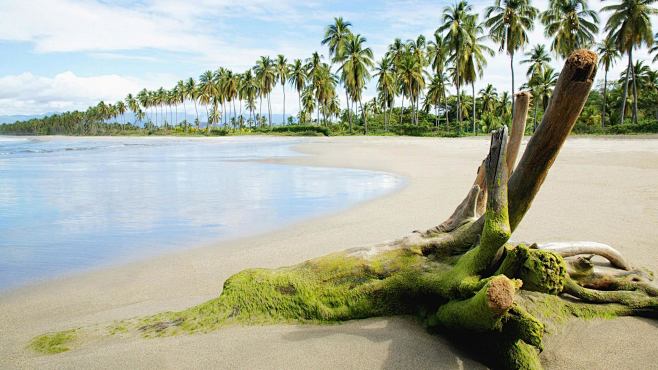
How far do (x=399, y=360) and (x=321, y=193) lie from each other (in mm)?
9293

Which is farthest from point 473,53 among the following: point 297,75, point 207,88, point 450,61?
point 207,88

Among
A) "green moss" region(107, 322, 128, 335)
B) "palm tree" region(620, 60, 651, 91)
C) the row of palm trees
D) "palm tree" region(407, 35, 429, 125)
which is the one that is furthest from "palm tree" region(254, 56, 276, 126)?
"green moss" region(107, 322, 128, 335)

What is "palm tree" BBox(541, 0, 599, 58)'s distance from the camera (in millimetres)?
42219

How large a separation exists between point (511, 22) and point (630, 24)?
10.2 m

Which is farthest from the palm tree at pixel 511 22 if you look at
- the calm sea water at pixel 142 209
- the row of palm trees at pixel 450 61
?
the calm sea water at pixel 142 209

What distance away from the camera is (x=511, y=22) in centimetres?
4512

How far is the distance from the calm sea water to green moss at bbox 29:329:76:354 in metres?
2.15

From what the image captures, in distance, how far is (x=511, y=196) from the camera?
320 cm

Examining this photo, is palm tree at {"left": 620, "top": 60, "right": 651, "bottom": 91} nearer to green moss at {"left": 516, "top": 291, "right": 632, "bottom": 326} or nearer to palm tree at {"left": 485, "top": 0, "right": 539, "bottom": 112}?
palm tree at {"left": 485, "top": 0, "right": 539, "bottom": 112}

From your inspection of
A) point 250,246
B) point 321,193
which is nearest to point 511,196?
point 250,246

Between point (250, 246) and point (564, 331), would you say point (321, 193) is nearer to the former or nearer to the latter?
point (250, 246)

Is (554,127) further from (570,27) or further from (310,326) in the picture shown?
(570,27)

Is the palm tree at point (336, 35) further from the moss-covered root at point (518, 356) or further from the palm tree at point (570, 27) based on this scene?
the moss-covered root at point (518, 356)

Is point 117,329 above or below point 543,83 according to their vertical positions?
below
